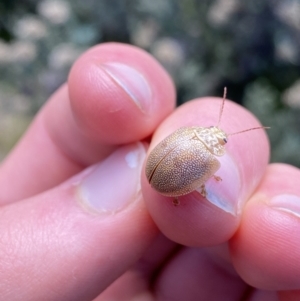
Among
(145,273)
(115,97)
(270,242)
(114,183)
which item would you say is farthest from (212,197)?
(145,273)

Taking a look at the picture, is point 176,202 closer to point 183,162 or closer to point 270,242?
point 183,162

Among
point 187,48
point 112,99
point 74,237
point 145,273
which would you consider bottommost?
point 145,273

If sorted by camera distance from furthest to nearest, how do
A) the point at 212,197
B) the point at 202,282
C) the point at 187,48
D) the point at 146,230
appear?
the point at 187,48, the point at 202,282, the point at 146,230, the point at 212,197

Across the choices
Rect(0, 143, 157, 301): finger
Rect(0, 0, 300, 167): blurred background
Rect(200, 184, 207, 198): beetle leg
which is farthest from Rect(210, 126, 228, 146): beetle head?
Rect(0, 0, 300, 167): blurred background

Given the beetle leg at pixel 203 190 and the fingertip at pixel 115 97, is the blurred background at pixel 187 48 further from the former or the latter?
the beetle leg at pixel 203 190

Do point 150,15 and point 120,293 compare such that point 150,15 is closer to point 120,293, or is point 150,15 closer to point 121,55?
point 121,55

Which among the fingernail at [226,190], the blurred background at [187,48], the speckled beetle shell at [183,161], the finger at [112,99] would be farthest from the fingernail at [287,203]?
the blurred background at [187,48]

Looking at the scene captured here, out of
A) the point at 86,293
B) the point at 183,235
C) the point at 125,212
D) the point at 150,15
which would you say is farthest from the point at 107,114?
the point at 150,15
